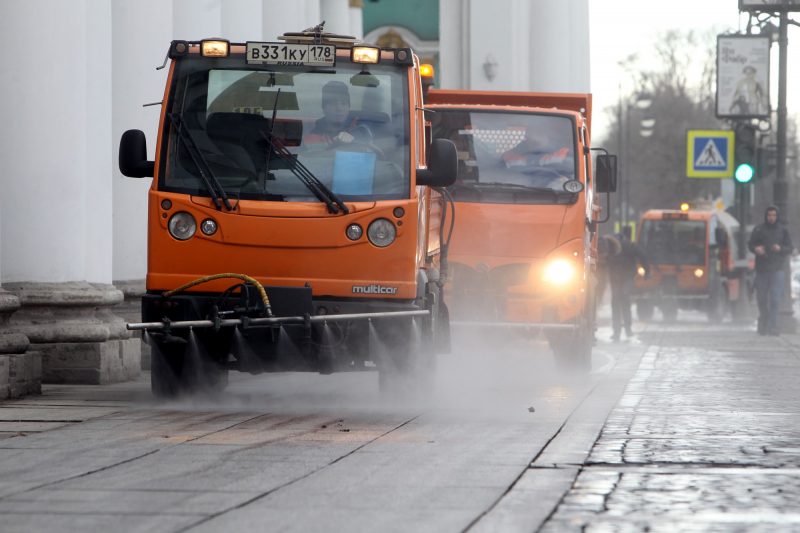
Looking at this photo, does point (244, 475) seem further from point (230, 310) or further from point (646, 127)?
point (646, 127)

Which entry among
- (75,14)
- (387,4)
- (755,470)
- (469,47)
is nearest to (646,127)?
(387,4)

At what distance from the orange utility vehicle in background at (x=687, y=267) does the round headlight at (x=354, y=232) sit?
29.6 meters

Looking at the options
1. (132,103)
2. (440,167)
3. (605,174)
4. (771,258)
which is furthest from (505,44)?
(440,167)

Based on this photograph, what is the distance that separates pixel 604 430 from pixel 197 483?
345cm

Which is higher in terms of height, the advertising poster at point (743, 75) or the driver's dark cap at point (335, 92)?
the advertising poster at point (743, 75)

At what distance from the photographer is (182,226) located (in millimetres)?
12797

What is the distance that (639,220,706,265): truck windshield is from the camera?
152ft

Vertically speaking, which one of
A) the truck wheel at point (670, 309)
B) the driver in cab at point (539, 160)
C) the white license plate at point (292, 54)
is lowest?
the truck wheel at point (670, 309)

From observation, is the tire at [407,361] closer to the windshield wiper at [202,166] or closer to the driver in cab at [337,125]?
the driver in cab at [337,125]

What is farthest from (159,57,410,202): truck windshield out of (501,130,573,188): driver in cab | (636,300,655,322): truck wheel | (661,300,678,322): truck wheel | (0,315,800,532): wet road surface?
(661,300,678,322): truck wheel

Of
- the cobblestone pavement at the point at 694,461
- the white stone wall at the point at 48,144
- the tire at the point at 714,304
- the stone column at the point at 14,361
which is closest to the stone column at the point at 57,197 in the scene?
the white stone wall at the point at 48,144

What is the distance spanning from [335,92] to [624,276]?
17.6 metres

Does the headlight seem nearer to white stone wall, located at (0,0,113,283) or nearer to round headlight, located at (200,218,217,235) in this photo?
white stone wall, located at (0,0,113,283)

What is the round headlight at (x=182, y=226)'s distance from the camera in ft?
42.0
